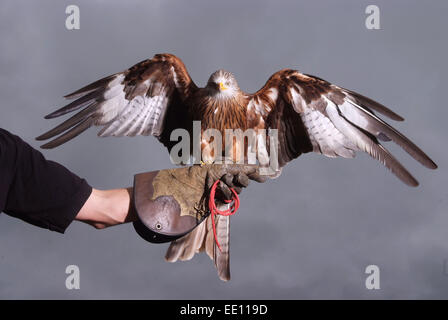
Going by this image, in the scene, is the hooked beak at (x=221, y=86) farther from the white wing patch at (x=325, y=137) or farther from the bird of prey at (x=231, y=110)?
the white wing patch at (x=325, y=137)

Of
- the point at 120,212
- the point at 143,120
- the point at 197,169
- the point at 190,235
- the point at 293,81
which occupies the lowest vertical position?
the point at 190,235

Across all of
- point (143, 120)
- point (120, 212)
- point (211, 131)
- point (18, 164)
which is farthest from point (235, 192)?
point (143, 120)

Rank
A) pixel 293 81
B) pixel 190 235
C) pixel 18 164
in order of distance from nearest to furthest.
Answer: pixel 18 164, pixel 190 235, pixel 293 81

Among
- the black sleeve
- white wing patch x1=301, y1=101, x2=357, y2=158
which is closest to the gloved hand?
the black sleeve

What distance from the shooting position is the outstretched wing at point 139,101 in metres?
4.92

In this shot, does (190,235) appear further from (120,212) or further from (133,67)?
(133,67)

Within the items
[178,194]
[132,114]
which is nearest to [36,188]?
[178,194]

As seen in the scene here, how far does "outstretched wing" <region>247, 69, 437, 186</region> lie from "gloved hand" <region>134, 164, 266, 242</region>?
59.2 inches

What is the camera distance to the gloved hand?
3066mm

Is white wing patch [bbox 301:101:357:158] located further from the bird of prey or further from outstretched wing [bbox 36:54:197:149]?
outstretched wing [bbox 36:54:197:149]

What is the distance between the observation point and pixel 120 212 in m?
3.11

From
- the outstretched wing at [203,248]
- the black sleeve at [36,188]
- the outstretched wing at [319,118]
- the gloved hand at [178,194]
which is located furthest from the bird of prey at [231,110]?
the black sleeve at [36,188]

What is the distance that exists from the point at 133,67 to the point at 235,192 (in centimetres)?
231

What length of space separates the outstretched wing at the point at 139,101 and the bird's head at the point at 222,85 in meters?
0.23
